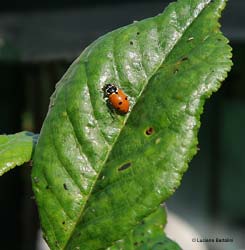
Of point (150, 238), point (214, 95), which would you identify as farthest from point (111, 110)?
point (214, 95)

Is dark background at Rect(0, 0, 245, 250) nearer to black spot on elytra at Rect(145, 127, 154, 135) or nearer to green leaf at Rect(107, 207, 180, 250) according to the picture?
green leaf at Rect(107, 207, 180, 250)

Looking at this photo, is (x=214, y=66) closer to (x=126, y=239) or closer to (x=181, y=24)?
(x=181, y=24)

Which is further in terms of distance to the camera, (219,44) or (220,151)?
(220,151)

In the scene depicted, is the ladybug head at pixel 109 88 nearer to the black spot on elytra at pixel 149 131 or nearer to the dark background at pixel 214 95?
the black spot on elytra at pixel 149 131

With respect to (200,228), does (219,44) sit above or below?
below

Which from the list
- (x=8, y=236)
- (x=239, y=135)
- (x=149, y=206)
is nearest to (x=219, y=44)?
(x=149, y=206)

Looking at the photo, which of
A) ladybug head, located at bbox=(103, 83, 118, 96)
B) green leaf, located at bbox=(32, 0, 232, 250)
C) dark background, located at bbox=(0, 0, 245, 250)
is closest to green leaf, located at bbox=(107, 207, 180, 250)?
green leaf, located at bbox=(32, 0, 232, 250)
